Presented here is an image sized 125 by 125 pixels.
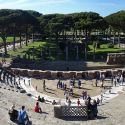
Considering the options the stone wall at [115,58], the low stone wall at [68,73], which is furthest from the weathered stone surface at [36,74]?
the stone wall at [115,58]

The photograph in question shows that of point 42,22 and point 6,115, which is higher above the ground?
point 42,22

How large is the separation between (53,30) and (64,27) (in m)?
2.57

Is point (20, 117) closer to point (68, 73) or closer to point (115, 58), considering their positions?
point (68, 73)

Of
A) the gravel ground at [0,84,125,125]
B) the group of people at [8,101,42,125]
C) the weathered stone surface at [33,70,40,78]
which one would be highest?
the group of people at [8,101,42,125]

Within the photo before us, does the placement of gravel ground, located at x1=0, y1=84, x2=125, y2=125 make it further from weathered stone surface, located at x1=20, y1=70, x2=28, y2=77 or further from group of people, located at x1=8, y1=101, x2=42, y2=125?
weathered stone surface, located at x1=20, y1=70, x2=28, y2=77

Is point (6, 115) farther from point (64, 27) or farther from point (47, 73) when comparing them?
point (64, 27)

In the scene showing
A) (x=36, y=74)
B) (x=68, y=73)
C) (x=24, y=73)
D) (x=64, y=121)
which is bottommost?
(x=36, y=74)

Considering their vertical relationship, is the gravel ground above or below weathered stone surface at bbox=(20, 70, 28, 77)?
above

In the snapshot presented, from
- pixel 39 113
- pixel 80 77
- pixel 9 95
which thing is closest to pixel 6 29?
pixel 80 77

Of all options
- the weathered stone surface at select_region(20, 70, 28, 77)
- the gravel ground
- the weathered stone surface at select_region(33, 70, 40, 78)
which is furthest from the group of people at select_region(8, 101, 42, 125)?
the weathered stone surface at select_region(20, 70, 28, 77)

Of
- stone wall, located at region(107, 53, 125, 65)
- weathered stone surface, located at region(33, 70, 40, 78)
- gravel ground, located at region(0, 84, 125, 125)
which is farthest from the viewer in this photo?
stone wall, located at region(107, 53, 125, 65)

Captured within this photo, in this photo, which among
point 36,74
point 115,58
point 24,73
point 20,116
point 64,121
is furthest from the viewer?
point 115,58

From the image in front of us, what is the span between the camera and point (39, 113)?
79.3 feet

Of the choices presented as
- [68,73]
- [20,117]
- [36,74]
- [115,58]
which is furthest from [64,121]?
[115,58]
